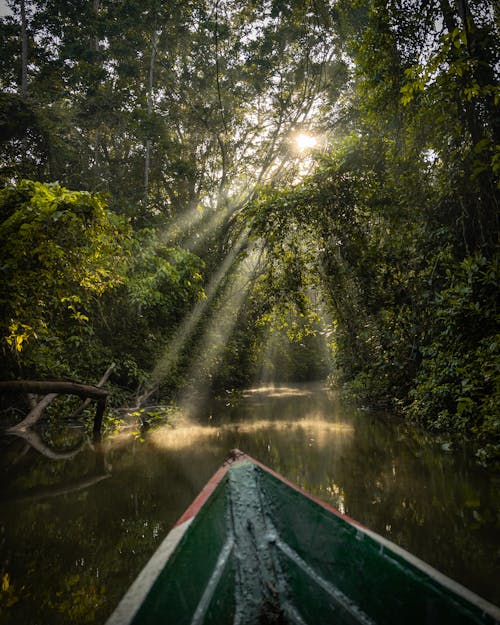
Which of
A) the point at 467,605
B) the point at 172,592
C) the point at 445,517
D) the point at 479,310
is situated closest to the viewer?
the point at 467,605

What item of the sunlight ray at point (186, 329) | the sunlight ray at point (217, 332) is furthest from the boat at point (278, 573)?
the sunlight ray at point (217, 332)

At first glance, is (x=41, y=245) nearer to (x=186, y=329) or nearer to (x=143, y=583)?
(x=143, y=583)

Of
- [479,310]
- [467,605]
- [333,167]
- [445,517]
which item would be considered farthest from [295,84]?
[467,605]

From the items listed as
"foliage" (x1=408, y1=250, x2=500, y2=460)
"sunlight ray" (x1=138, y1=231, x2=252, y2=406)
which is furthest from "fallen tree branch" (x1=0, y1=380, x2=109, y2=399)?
"foliage" (x1=408, y1=250, x2=500, y2=460)

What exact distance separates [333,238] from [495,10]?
4.27 meters

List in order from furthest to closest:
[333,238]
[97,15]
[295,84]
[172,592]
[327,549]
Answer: [295,84], [97,15], [333,238], [327,549], [172,592]

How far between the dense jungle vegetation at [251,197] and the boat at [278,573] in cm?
331

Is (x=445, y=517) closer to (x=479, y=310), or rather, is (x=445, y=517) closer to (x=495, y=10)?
(x=479, y=310)

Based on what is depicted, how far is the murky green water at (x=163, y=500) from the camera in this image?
8.24 feet

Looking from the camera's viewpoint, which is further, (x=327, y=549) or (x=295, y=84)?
(x=295, y=84)

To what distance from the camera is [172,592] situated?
5.61 ft

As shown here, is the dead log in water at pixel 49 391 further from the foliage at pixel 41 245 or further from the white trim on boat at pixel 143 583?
the white trim on boat at pixel 143 583

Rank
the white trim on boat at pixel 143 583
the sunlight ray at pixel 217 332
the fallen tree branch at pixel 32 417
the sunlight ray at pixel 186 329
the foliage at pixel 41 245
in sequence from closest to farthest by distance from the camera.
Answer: the white trim on boat at pixel 143 583 → the foliage at pixel 41 245 → the fallen tree branch at pixel 32 417 → the sunlight ray at pixel 186 329 → the sunlight ray at pixel 217 332

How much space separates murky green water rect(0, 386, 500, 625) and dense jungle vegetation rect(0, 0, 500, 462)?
41.6 inches
